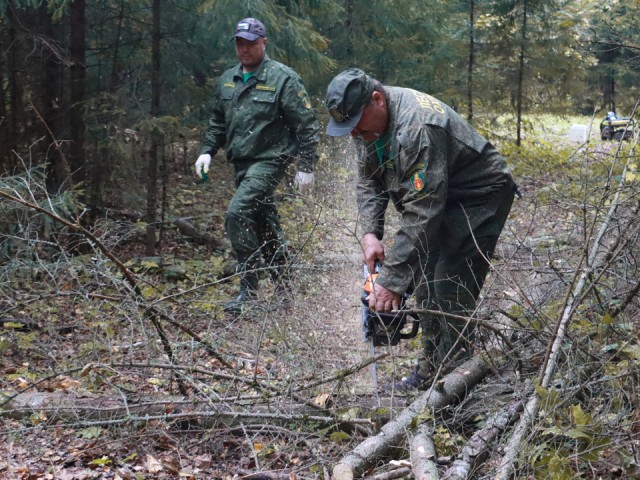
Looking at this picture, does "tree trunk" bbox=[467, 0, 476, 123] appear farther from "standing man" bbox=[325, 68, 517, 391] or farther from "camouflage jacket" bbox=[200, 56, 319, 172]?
"standing man" bbox=[325, 68, 517, 391]

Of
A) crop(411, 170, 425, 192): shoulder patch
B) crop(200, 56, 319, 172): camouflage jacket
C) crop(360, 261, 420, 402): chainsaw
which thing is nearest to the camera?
crop(411, 170, 425, 192): shoulder patch

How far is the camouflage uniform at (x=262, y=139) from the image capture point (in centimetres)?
634

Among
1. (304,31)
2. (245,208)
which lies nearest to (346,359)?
(245,208)

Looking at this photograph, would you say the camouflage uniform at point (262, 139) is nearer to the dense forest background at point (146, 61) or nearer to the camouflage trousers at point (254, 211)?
the camouflage trousers at point (254, 211)

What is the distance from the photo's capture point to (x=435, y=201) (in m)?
3.74

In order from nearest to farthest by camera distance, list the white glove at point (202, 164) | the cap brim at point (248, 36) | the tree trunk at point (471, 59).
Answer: the cap brim at point (248, 36), the white glove at point (202, 164), the tree trunk at point (471, 59)

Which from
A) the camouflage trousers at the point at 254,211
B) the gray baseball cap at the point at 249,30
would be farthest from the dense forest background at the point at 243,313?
the gray baseball cap at the point at 249,30

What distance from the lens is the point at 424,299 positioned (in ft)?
14.7

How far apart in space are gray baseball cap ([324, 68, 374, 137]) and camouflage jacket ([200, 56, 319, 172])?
8.26ft

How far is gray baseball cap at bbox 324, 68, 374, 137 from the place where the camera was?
3.74 meters

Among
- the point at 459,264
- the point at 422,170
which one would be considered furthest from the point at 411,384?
the point at 422,170

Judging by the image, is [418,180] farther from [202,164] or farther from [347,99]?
[202,164]

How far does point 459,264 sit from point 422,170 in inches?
32.3

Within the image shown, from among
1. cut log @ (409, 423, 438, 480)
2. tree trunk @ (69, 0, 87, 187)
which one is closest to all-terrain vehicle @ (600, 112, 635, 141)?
cut log @ (409, 423, 438, 480)
